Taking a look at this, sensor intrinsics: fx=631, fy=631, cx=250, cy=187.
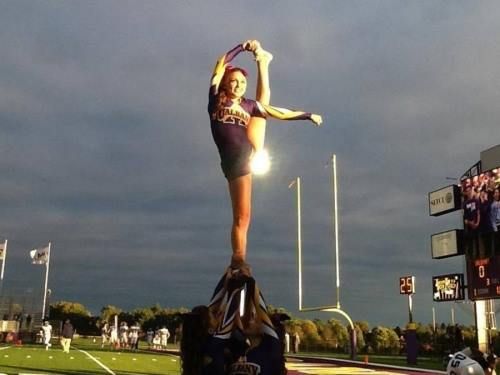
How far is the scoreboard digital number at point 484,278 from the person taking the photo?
23.4 m

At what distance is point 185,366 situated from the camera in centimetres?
521

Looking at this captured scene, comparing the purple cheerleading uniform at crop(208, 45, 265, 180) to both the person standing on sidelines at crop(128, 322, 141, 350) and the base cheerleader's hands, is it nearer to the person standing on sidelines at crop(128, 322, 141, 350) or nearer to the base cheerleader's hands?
the base cheerleader's hands

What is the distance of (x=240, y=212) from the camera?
6004 millimetres

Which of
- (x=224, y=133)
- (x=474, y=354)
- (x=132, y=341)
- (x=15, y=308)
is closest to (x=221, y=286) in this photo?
(x=224, y=133)

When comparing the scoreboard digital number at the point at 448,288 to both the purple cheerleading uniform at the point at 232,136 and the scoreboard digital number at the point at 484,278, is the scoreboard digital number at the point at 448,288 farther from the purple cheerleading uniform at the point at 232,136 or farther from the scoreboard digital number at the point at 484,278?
the purple cheerleading uniform at the point at 232,136

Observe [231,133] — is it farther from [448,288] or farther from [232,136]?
[448,288]

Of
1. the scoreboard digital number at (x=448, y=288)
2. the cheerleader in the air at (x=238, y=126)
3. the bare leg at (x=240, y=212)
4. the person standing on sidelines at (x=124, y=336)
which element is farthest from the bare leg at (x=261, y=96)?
the person standing on sidelines at (x=124, y=336)

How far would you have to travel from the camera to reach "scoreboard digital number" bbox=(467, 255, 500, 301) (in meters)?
23.4

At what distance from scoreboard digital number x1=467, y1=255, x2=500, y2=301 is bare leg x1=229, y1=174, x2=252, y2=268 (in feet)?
64.5

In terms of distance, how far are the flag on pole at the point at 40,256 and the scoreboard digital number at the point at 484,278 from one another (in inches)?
1051

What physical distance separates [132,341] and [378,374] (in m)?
20.0

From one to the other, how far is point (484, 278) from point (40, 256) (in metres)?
28.1

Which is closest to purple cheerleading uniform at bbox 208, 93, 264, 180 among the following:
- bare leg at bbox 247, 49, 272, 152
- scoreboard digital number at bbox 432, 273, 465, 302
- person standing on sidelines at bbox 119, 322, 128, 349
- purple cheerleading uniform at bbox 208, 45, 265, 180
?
purple cheerleading uniform at bbox 208, 45, 265, 180

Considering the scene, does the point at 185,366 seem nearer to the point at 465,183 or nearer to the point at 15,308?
the point at 465,183
